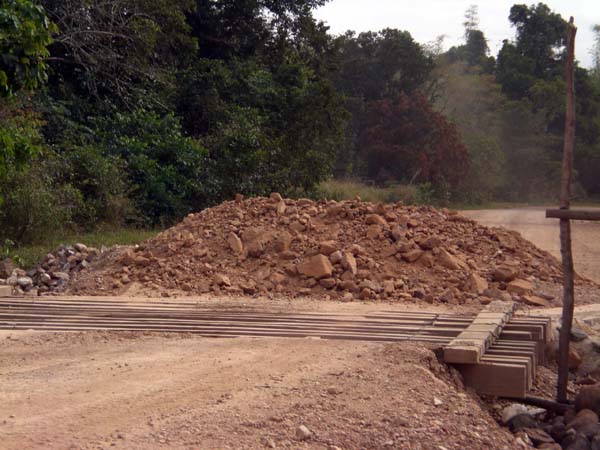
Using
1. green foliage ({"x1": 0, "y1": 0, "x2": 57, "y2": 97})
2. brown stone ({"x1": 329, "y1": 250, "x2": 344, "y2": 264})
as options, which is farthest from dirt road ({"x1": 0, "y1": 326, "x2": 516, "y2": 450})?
brown stone ({"x1": 329, "y1": 250, "x2": 344, "y2": 264})

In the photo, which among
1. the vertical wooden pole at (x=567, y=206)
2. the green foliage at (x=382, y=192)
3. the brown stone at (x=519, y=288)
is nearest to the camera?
the vertical wooden pole at (x=567, y=206)

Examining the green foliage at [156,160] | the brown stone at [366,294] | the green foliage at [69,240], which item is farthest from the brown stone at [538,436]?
the green foliage at [156,160]

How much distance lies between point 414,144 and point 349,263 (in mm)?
23071

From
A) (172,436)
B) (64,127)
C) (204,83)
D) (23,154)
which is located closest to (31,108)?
(64,127)

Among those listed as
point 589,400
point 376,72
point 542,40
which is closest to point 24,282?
point 589,400

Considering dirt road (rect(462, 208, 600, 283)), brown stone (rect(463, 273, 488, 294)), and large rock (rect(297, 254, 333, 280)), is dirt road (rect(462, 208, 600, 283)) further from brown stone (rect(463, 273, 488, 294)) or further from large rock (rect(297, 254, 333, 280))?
large rock (rect(297, 254, 333, 280))

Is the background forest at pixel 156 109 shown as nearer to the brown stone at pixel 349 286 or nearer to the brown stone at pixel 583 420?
the brown stone at pixel 349 286

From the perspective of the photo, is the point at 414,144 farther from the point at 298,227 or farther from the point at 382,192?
the point at 298,227

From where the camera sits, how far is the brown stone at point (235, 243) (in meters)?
9.73

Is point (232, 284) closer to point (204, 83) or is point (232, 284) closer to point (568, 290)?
point (568, 290)

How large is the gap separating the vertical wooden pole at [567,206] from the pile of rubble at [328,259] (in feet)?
9.84

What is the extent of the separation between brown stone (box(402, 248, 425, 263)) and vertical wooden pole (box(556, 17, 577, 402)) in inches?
152

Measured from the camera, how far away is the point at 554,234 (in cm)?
1838

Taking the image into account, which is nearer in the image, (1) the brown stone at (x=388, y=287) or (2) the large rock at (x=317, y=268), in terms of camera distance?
(1) the brown stone at (x=388, y=287)
